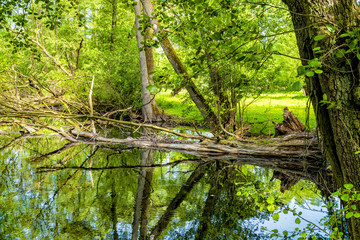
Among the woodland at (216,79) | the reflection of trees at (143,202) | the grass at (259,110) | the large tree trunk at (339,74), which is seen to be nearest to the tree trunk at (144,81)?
the woodland at (216,79)

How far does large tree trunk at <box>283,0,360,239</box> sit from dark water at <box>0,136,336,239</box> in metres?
0.74

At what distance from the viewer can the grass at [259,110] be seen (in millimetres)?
12270

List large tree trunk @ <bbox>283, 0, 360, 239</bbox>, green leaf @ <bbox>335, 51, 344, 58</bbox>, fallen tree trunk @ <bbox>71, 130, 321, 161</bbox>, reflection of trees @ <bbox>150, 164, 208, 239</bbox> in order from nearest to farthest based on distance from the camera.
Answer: green leaf @ <bbox>335, 51, 344, 58</bbox> → large tree trunk @ <bbox>283, 0, 360, 239</bbox> → reflection of trees @ <bbox>150, 164, 208, 239</bbox> → fallen tree trunk @ <bbox>71, 130, 321, 161</bbox>

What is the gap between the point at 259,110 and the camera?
57.9ft

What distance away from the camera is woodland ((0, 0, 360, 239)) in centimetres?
274

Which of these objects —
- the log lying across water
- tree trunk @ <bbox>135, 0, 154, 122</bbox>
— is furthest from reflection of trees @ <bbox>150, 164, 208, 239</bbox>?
tree trunk @ <bbox>135, 0, 154, 122</bbox>

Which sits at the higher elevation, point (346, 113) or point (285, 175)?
point (346, 113)

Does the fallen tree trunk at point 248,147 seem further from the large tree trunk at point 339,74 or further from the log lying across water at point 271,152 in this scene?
the large tree trunk at point 339,74

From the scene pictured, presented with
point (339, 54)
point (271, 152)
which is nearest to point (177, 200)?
point (339, 54)

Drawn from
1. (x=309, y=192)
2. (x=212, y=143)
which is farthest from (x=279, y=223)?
(x=212, y=143)

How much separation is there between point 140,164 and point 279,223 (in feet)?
14.9

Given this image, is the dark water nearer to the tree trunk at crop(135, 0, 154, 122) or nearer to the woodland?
the woodland

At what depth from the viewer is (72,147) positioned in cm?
1091

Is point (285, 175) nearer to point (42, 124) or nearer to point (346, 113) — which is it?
point (346, 113)
